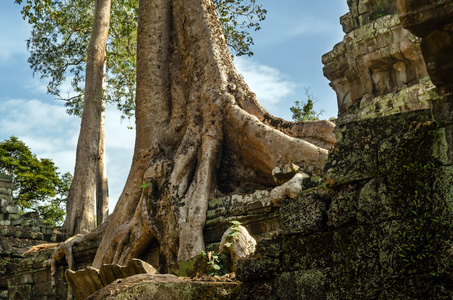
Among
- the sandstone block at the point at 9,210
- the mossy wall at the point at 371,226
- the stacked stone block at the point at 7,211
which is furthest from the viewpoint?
the sandstone block at the point at 9,210

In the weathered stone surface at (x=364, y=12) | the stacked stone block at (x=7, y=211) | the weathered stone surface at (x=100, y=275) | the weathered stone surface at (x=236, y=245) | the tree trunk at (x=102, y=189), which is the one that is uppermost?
the weathered stone surface at (x=364, y=12)

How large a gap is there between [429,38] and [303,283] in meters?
1.26

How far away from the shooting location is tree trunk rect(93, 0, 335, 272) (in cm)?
616

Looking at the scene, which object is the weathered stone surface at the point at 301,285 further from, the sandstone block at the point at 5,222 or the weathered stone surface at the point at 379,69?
the sandstone block at the point at 5,222

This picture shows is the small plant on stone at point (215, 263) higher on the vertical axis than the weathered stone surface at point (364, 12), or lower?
lower

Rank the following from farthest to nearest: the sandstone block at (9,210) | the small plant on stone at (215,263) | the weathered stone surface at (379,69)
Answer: the sandstone block at (9,210), the weathered stone surface at (379,69), the small plant on stone at (215,263)

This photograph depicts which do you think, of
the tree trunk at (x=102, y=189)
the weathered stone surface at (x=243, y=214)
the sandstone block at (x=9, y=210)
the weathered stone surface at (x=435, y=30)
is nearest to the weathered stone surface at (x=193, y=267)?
the weathered stone surface at (x=243, y=214)

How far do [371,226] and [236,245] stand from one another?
5.98 feet

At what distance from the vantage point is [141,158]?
7508mm

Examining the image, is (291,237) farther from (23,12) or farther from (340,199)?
(23,12)

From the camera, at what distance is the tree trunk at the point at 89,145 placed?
11438 mm

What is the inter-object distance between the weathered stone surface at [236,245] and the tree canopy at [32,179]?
747 inches

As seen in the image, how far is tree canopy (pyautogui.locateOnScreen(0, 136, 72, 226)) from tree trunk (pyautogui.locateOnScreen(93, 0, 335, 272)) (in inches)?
605

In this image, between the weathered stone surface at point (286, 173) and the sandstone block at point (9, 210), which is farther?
the sandstone block at point (9, 210)
